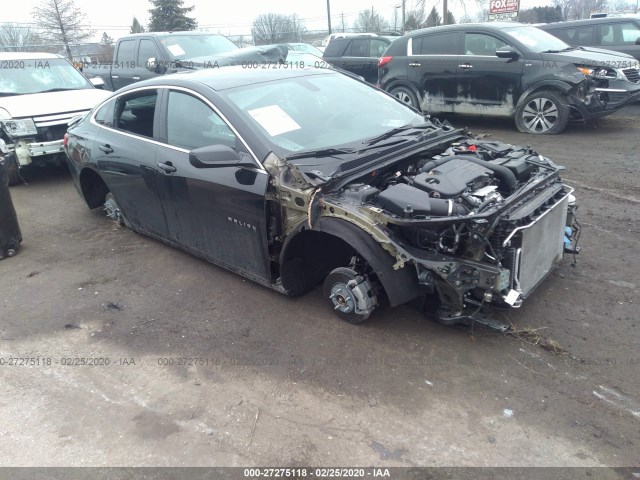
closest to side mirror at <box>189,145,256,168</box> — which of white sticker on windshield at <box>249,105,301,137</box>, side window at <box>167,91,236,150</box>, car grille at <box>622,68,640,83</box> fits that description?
side window at <box>167,91,236,150</box>

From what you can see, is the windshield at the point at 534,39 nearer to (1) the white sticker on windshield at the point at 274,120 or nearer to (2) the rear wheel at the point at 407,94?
(2) the rear wheel at the point at 407,94

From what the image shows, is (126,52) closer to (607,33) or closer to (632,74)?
(632,74)

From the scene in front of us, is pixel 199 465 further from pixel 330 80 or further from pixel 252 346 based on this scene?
pixel 330 80

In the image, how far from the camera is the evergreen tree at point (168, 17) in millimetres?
34781

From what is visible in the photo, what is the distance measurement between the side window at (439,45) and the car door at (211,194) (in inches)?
263

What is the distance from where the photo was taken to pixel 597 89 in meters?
7.95

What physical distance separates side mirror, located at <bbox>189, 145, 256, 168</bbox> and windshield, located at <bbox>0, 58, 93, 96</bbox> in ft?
20.2

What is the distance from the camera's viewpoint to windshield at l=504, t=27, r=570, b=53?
28.1 feet

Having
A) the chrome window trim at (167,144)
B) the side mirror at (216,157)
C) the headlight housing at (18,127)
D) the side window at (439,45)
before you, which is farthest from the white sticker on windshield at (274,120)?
the side window at (439,45)

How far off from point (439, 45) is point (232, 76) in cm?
643

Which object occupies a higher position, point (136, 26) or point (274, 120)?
point (136, 26)

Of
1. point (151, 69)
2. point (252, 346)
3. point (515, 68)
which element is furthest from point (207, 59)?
point (252, 346)

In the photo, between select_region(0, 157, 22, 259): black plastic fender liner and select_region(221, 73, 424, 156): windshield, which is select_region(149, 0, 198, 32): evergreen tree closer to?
select_region(0, 157, 22, 259): black plastic fender liner

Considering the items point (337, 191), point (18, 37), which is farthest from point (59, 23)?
point (337, 191)
